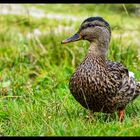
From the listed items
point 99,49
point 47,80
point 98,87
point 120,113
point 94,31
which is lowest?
point 120,113

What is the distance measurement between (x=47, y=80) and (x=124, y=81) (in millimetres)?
1897

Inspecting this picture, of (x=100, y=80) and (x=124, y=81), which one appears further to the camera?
(x=124, y=81)

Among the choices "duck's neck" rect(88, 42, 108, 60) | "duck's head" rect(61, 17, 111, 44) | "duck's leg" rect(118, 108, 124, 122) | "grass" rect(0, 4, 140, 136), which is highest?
"duck's head" rect(61, 17, 111, 44)

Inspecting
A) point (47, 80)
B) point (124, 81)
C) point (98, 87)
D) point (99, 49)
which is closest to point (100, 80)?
point (98, 87)

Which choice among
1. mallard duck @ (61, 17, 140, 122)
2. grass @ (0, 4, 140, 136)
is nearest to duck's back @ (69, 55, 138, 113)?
mallard duck @ (61, 17, 140, 122)

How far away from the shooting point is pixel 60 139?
18.5ft

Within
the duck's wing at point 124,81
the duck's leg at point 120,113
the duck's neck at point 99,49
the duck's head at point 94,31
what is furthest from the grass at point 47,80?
the duck's head at point 94,31

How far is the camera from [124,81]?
695cm

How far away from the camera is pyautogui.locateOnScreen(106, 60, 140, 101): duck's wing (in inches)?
271

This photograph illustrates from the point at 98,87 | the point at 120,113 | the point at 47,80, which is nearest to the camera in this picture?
the point at 98,87

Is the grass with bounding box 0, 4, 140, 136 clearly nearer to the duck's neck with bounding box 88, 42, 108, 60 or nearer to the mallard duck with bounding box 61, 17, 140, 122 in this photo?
the mallard duck with bounding box 61, 17, 140, 122

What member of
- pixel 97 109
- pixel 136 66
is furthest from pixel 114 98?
pixel 136 66

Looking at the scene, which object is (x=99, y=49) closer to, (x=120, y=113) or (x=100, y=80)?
(x=100, y=80)

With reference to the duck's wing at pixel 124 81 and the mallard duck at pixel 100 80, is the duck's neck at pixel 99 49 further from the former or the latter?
the duck's wing at pixel 124 81
